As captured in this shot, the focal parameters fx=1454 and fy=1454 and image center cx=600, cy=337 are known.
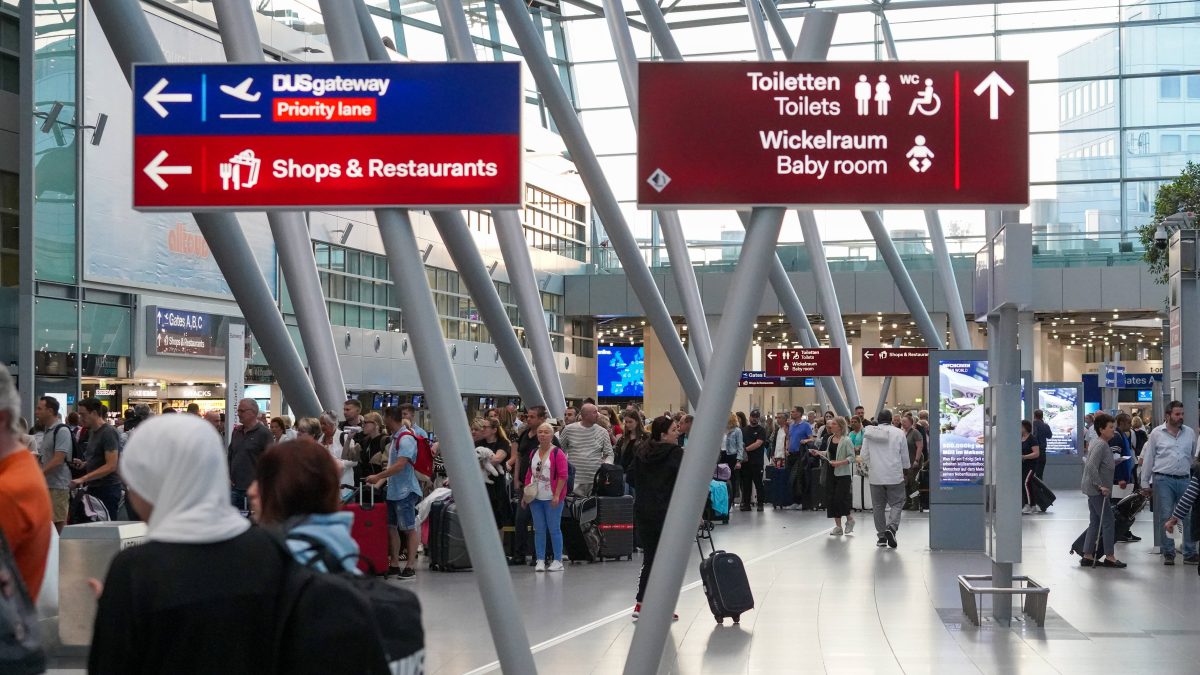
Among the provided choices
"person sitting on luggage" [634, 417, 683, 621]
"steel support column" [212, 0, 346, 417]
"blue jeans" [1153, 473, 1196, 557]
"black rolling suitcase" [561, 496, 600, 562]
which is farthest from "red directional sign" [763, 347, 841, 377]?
"person sitting on luggage" [634, 417, 683, 621]

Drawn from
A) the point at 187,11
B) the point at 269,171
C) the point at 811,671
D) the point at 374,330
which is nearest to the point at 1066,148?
the point at 374,330

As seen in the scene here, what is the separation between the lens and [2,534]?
11.9 feet

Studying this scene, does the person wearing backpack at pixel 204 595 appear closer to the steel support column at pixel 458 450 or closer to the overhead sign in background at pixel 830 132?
the steel support column at pixel 458 450

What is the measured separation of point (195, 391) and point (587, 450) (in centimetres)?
1613

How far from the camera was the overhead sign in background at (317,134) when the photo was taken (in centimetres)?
610

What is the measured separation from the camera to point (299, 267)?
17375mm

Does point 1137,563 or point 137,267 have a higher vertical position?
point 137,267

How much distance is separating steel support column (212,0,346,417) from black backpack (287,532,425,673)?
12.9 meters

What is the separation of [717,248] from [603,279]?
163 inches

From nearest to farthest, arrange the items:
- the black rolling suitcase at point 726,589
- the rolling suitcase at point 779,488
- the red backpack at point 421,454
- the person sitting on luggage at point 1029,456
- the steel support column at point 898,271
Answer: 1. the black rolling suitcase at point 726,589
2. the red backpack at point 421,454
3. the person sitting on luggage at point 1029,456
4. the rolling suitcase at point 779,488
5. the steel support column at point 898,271

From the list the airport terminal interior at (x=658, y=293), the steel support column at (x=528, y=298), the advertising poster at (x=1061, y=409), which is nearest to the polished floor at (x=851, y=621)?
the airport terminal interior at (x=658, y=293)

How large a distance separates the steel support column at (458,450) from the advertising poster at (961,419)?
10843 mm

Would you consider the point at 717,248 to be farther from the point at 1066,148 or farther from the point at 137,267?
the point at 137,267

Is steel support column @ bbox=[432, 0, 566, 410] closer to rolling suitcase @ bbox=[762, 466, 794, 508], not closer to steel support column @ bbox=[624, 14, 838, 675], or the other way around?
rolling suitcase @ bbox=[762, 466, 794, 508]
